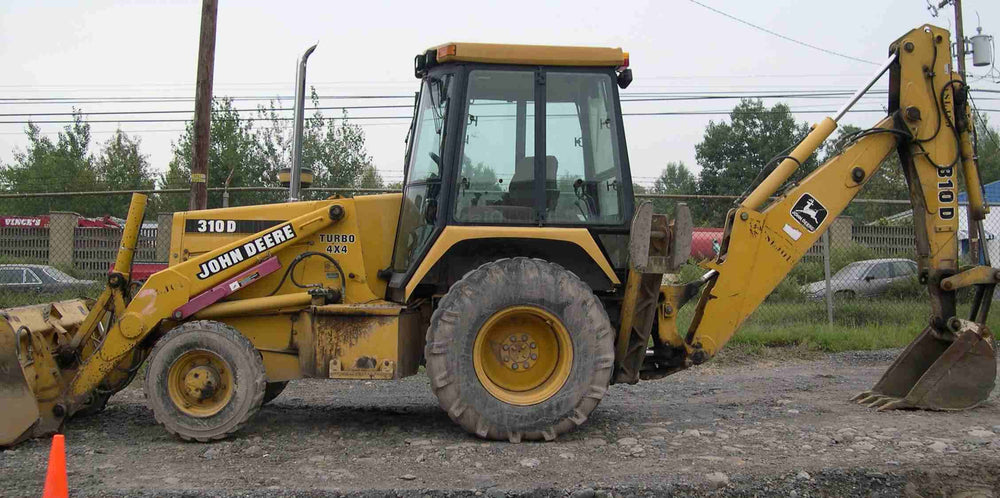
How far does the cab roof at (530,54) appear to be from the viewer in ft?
19.0

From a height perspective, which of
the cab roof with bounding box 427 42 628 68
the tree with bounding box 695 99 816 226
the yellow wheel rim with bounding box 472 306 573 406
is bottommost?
the yellow wheel rim with bounding box 472 306 573 406

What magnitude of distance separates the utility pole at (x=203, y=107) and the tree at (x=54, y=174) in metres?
17.9

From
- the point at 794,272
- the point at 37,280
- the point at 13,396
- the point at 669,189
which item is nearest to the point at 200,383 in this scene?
the point at 13,396

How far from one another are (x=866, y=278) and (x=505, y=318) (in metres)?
8.58

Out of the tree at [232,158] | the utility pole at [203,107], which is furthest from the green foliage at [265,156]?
the utility pole at [203,107]

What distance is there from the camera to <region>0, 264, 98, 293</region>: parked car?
10.6m

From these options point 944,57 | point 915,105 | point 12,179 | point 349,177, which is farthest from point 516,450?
point 12,179

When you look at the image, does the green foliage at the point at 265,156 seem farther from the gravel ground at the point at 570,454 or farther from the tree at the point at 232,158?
the gravel ground at the point at 570,454

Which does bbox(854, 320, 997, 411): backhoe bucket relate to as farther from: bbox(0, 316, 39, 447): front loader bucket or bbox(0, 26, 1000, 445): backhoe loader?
bbox(0, 316, 39, 447): front loader bucket

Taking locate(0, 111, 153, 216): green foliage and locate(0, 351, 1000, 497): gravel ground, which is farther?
locate(0, 111, 153, 216): green foliage

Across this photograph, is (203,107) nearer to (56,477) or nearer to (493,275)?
(493,275)

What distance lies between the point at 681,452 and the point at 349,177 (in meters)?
17.9

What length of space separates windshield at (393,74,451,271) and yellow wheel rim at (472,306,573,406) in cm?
82

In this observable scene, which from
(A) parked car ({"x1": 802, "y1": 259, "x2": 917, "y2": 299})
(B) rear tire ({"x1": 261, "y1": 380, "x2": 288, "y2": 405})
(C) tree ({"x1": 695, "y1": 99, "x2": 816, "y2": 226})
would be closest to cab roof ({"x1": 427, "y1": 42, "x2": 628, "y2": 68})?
(B) rear tire ({"x1": 261, "y1": 380, "x2": 288, "y2": 405})
